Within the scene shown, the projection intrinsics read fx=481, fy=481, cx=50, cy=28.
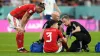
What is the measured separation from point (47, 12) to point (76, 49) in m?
4.62

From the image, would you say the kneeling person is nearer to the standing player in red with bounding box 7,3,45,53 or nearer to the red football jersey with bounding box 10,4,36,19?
the standing player in red with bounding box 7,3,45,53

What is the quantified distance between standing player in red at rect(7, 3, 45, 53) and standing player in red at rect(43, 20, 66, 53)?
765 millimetres

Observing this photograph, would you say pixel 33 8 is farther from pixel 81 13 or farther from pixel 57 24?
pixel 81 13

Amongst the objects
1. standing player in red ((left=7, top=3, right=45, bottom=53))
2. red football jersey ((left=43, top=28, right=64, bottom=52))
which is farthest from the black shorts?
standing player in red ((left=7, top=3, right=45, bottom=53))

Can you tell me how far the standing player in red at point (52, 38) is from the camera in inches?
582

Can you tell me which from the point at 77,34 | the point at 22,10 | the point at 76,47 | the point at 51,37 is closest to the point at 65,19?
the point at 77,34

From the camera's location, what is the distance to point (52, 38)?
48.5ft

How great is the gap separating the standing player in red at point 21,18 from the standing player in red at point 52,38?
0.77 meters

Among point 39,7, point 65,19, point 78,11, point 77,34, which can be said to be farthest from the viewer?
point 78,11

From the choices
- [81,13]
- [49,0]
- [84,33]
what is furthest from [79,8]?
[84,33]

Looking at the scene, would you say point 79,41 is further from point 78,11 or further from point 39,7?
point 78,11

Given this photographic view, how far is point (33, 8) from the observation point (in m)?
15.4

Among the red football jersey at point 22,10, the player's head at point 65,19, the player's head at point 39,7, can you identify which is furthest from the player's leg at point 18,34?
the player's head at point 65,19

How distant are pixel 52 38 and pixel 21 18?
5.73ft
